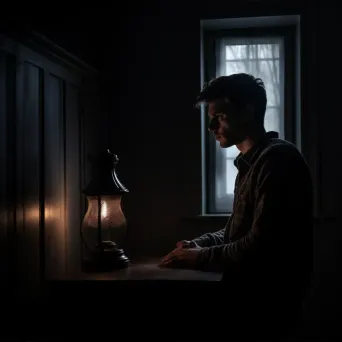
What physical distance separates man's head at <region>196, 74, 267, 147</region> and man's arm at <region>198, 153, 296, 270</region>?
0.95 ft

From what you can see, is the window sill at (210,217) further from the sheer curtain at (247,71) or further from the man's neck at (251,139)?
the man's neck at (251,139)

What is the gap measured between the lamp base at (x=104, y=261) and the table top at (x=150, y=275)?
0.14 ft

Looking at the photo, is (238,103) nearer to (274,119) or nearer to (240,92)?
(240,92)

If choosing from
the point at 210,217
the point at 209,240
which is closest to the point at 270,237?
the point at 209,240

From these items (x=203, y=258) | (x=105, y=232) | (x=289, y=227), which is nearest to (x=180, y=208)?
(x=105, y=232)

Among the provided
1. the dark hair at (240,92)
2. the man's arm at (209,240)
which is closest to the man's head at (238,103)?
the dark hair at (240,92)

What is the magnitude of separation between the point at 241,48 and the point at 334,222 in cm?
109

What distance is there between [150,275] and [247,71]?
151cm

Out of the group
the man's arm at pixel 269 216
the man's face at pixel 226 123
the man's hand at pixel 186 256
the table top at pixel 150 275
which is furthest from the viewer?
the man's face at pixel 226 123

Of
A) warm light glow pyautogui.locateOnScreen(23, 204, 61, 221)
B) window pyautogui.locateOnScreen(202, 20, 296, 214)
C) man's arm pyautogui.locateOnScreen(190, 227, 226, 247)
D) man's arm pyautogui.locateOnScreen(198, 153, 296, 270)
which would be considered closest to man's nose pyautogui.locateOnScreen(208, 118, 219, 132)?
man's arm pyautogui.locateOnScreen(198, 153, 296, 270)

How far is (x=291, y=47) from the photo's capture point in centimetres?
292

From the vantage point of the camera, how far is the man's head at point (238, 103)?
2027 millimetres

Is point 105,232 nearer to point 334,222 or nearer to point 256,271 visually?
point 256,271

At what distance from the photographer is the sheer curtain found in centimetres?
295
